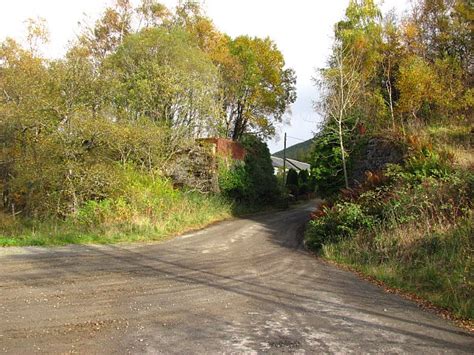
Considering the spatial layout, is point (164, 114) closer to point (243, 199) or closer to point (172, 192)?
point (172, 192)

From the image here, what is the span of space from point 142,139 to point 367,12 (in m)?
17.0

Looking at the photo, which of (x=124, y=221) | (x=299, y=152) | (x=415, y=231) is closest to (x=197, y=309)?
(x=415, y=231)

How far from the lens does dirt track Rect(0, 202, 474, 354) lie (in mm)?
5270

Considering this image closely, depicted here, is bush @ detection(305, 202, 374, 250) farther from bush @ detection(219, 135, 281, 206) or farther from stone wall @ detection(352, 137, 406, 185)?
bush @ detection(219, 135, 281, 206)

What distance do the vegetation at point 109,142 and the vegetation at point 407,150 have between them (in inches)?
258

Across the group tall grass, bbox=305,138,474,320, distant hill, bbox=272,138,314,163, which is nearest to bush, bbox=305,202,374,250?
tall grass, bbox=305,138,474,320

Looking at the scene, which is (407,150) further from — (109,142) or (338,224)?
(109,142)

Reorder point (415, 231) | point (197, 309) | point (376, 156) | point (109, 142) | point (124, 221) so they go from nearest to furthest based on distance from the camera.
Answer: point (197, 309) < point (415, 231) < point (124, 221) < point (109, 142) < point (376, 156)

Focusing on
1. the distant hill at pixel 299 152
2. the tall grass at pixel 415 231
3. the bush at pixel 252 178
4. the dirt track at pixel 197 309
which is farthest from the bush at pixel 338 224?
the distant hill at pixel 299 152

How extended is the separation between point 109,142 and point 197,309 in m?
11.9

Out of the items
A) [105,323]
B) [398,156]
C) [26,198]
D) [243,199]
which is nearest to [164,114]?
[26,198]

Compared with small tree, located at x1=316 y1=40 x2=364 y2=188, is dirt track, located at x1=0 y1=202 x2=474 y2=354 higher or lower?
lower

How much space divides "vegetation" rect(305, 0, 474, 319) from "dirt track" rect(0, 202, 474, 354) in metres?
1.46

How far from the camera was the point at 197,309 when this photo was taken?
670 centimetres
